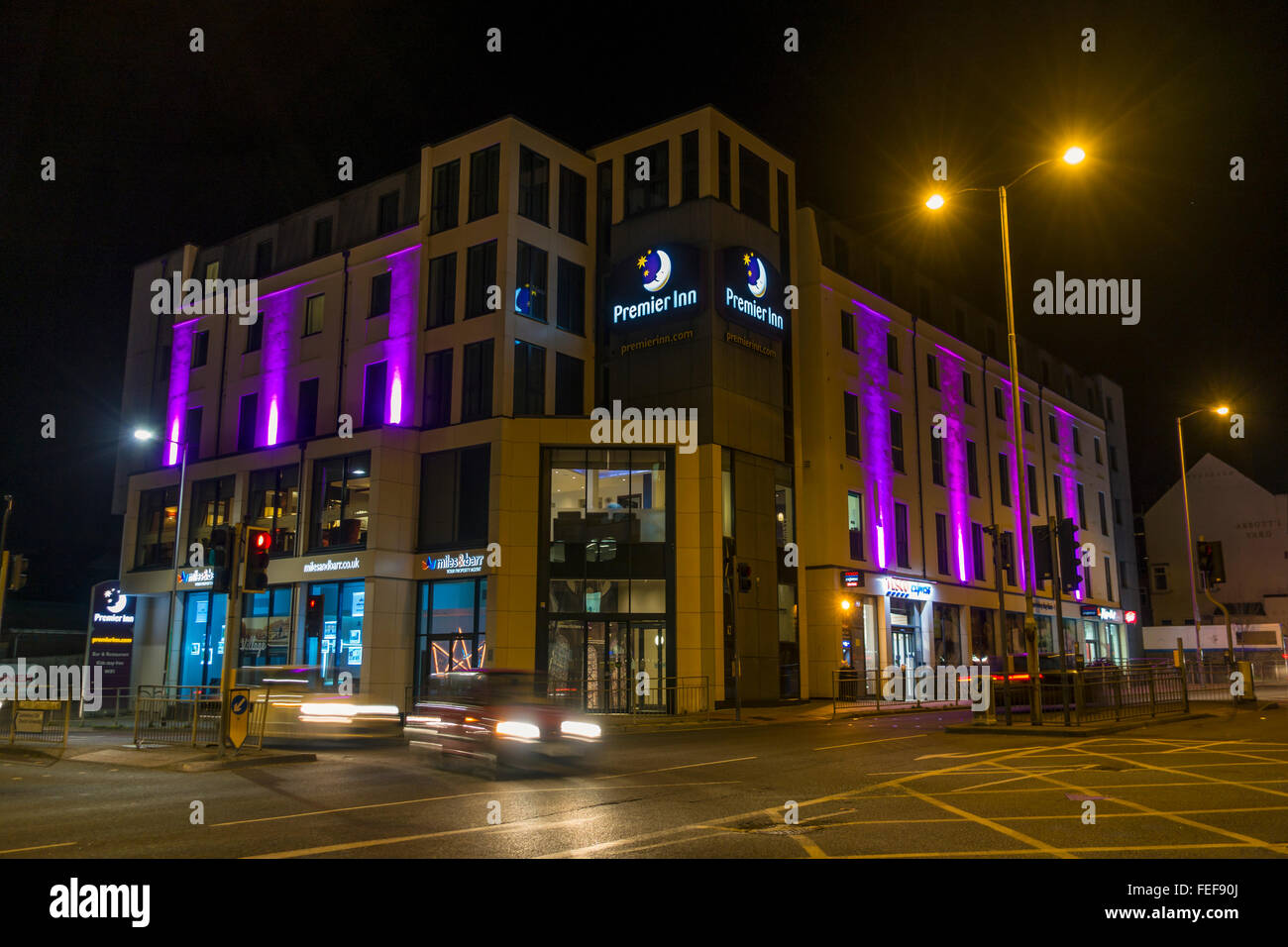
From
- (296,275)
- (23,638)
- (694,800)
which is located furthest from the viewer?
(23,638)

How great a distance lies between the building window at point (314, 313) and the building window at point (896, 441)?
25965 mm

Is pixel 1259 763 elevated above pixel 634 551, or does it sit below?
below

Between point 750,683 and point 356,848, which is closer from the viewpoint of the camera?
point 356,848

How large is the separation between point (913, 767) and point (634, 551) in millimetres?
18490

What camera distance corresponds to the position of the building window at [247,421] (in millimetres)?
40438

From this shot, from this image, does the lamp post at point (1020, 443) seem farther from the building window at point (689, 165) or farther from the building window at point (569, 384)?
the building window at point (569, 384)

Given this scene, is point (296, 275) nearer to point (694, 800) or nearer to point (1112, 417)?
point (694, 800)

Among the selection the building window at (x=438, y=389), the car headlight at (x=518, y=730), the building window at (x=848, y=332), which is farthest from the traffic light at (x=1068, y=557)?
the building window at (x=438, y=389)

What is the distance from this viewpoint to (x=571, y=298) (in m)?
37.2

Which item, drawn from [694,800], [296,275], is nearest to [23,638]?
[296,275]

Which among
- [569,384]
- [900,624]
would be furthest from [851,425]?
[569,384]

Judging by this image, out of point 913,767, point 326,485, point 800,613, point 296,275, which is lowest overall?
point 913,767
